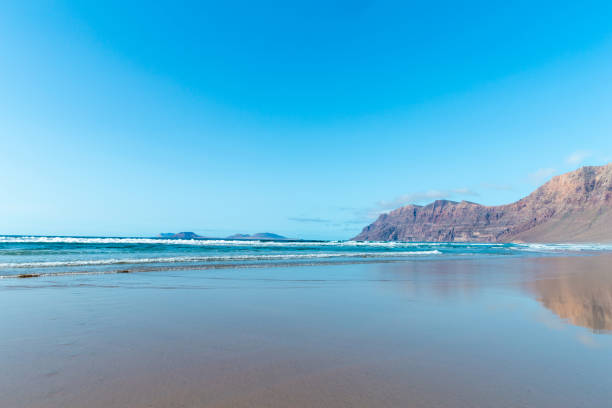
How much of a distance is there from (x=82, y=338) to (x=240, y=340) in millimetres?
2142

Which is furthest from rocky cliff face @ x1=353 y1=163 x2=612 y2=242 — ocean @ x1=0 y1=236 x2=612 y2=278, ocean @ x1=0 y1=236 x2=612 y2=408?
ocean @ x1=0 y1=236 x2=612 y2=408

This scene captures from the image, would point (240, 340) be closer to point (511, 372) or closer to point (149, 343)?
point (149, 343)

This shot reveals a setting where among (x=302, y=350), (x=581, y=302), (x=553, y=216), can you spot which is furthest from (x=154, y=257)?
(x=553, y=216)

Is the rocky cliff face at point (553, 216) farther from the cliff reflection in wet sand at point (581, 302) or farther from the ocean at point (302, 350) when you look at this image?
the ocean at point (302, 350)

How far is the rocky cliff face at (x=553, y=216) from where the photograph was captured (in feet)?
360

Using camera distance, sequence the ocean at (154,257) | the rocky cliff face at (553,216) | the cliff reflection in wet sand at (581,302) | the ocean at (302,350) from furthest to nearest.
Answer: the rocky cliff face at (553,216) → the ocean at (154,257) → the cliff reflection in wet sand at (581,302) → the ocean at (302,350)

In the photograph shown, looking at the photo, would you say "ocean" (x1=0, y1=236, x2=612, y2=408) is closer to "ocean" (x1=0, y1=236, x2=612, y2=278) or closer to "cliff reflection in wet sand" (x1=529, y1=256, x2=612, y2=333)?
"cliff reflection in wet sand" (x1=529, y1=256, x2=612, y2=333)

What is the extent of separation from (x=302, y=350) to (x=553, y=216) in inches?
6386

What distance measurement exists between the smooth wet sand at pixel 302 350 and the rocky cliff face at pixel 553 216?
420ft

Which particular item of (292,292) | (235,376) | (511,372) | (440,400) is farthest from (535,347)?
(292,292)

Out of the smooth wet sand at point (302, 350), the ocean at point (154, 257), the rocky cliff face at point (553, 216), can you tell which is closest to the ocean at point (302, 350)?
the smooth wet sand at point (302, 350)

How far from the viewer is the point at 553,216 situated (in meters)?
128

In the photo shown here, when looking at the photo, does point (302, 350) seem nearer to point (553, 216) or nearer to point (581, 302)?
point (581, 302)

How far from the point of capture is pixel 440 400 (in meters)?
2.47
